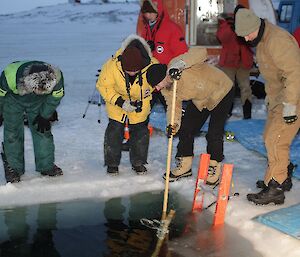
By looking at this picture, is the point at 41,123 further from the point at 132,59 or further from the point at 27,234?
the point at 27,234

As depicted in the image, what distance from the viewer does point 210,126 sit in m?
5.46

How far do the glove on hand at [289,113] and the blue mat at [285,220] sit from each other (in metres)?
0.88

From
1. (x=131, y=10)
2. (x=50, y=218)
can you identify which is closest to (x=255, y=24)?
(x=50, y=218)

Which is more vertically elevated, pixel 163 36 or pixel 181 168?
pixel 163 36

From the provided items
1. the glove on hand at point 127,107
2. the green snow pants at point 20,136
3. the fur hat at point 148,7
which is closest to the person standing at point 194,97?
the glove on hand at point 127,107

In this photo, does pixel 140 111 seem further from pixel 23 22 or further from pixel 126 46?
pixel 23 22

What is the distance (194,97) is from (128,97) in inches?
33.1

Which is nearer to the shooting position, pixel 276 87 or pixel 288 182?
pixel 276 87

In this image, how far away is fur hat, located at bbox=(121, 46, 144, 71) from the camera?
Result: 16.8 feet

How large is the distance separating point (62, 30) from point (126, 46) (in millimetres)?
28553

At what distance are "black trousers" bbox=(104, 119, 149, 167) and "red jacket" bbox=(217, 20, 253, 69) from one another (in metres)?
3.30

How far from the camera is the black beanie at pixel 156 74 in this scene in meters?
4.99

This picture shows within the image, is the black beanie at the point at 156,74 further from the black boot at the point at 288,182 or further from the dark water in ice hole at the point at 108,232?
Answer: the black boot at the point at 288,182

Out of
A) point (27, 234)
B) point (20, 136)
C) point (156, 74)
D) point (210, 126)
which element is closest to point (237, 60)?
point (210, 126)
